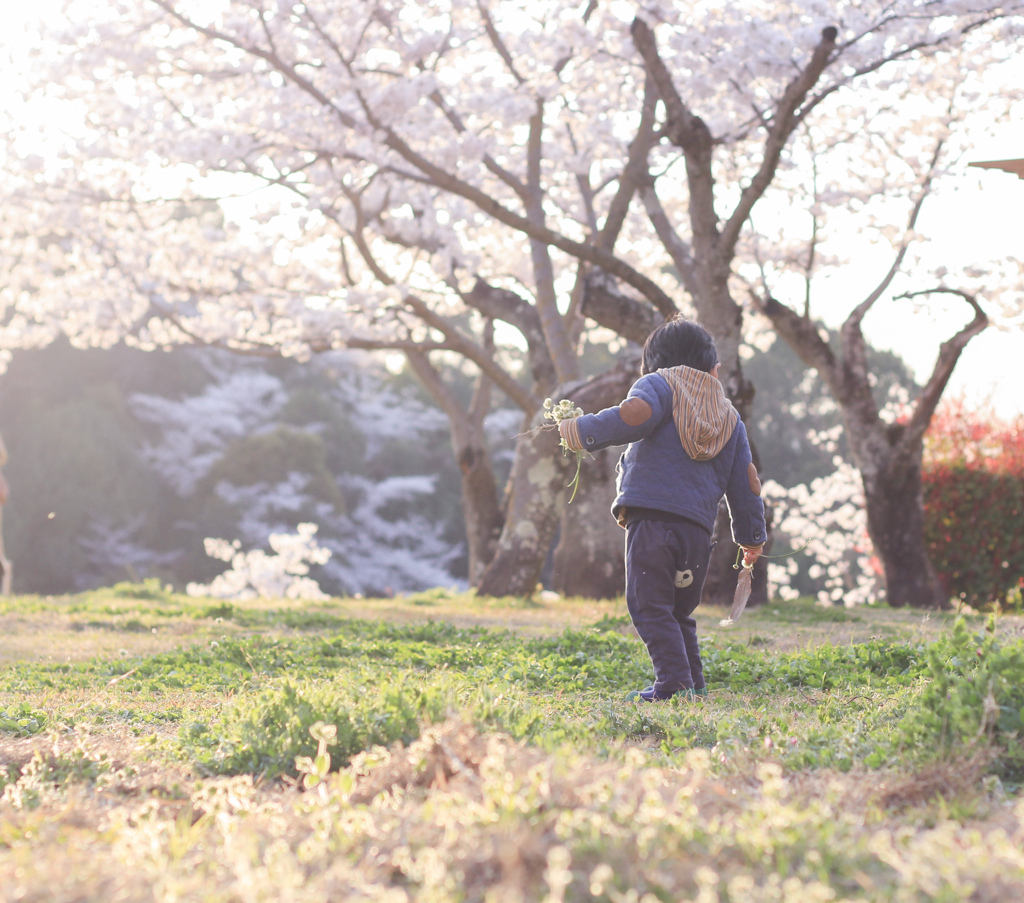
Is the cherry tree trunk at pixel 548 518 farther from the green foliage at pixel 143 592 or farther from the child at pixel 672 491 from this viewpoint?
the child at pixel 672 491

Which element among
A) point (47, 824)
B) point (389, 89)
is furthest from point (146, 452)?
point (47, 824)

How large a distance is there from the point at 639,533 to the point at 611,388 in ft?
20.4

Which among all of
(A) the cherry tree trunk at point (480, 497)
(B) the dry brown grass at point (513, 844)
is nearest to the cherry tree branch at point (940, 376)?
(A) the cherry tree trunk at point (480, 497)

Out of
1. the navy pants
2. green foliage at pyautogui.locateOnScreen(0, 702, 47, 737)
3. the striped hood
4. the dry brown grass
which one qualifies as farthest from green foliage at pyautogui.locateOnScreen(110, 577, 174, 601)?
the dry brown grass

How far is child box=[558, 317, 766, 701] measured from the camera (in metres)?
4.16

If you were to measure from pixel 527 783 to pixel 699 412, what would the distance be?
2.42m

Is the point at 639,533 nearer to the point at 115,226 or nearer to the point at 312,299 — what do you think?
the point at 312,299

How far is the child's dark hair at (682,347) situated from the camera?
4.46m

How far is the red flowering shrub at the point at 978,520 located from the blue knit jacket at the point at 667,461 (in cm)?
786

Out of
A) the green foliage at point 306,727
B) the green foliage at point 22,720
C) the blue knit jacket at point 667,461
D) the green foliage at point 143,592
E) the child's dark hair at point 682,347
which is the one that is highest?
the child's dark hair at point 682,347

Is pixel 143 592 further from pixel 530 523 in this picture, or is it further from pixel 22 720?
pixel 22 720

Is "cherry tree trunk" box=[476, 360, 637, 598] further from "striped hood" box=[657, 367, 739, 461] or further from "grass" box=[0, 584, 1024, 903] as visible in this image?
"striped hood" box=[657, 367, 739, 461]

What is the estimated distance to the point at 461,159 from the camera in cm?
1077

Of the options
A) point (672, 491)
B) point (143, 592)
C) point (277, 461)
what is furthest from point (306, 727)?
point (277, 461)
